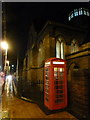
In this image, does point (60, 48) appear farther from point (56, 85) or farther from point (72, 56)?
point (56, 85)

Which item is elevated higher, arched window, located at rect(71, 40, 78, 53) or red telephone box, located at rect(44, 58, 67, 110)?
arched window, located at rect(71, 40, 78, 53)

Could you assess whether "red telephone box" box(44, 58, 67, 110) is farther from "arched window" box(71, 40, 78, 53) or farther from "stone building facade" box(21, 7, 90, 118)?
"arched window" box(71, 40, 78, 53)

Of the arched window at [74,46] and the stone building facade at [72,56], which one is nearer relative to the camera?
the stone building facade at [72,56]

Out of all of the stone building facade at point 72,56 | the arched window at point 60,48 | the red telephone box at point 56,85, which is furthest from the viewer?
the arched window at point 60,48

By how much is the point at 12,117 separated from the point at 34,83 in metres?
9.93

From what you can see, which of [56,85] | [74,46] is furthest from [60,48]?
[56,85]

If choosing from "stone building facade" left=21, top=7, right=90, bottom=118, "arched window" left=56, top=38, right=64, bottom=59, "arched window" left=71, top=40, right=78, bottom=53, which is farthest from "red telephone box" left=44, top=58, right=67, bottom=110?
"arched window" left=71, top=40, right=78, bottom=53

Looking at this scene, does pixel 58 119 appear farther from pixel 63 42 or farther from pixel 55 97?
pixel 63 42

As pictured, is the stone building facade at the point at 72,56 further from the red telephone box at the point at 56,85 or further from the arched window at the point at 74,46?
the red telephone box at the point at 56,85

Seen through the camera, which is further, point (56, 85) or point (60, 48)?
point (60, 48)

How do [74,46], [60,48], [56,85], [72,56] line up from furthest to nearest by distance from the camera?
[74,46], [60,48], [72,56], [56,85]

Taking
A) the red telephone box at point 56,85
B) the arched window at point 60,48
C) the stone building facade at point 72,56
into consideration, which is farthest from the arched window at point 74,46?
the red telephone box at point 56,85

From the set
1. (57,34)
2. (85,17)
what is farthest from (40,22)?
(85,17)

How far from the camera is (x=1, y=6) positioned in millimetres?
10102
